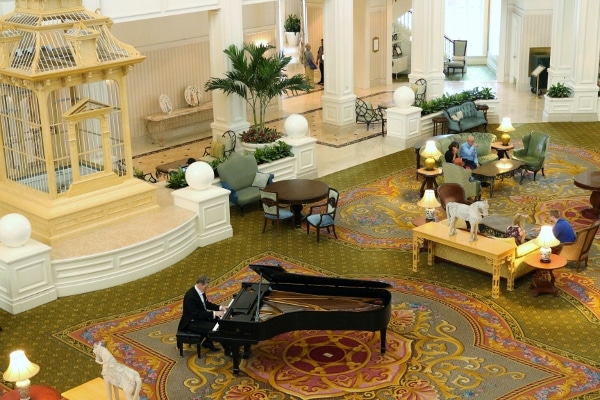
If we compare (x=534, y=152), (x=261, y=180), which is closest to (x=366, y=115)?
(x=534, y=152)

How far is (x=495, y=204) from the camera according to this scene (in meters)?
15.0

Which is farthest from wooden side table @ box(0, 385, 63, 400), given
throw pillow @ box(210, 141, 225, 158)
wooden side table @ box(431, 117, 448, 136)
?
wooden side table @ box(431, 117, 448, 136)

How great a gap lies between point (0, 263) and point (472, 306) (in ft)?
19.5

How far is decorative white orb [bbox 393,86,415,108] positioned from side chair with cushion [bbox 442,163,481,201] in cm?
435

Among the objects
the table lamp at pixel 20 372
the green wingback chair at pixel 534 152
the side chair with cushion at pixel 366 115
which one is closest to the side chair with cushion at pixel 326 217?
the green wingback chair at pixel 534 152

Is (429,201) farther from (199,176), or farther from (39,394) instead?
(39,394)

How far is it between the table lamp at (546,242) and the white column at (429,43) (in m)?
9.66

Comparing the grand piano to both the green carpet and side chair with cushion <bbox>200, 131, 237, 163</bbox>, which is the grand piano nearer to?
the green carpet

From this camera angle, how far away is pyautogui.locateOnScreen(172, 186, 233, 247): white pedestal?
13430 mm

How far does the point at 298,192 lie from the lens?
14.1 meters

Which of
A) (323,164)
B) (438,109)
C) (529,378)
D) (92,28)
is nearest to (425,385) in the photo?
(529,378)

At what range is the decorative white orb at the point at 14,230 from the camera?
1138 centimetres

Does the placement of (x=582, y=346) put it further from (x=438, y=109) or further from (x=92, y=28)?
(x=438, y=109)

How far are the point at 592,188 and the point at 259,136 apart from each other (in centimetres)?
603
